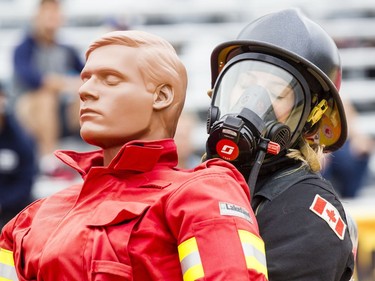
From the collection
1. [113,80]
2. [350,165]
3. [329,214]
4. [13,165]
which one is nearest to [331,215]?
[329,214]

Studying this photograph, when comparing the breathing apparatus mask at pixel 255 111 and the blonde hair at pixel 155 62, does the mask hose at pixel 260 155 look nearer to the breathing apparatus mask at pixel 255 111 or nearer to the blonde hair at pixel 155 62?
the breathing apparatus mask at pixel 255 111

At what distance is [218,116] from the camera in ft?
10.1

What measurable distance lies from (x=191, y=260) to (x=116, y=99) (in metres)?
0.52

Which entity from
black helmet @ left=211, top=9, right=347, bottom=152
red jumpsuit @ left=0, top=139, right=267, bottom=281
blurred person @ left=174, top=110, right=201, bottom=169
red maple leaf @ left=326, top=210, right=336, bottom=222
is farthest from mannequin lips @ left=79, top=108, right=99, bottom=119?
blurred person @ left=174, top=110, right=201, bottom=169

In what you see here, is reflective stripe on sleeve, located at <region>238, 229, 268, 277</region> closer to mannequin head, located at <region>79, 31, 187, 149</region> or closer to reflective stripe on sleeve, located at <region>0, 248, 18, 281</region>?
mannequin head, located at <region>79, 31, 187, 149</region>

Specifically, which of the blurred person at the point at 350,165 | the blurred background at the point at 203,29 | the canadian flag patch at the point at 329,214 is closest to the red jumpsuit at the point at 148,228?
the canadian flag patch at the point at 329,214

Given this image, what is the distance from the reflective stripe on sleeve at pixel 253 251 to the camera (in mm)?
2490

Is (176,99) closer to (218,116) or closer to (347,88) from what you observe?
(218,116)

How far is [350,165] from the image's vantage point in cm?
750

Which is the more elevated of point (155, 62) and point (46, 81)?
point (155, 62)

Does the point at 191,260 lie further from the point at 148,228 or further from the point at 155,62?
the point at 155,62

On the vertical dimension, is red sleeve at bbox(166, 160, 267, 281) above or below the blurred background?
above

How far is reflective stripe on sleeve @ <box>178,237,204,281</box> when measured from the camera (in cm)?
249

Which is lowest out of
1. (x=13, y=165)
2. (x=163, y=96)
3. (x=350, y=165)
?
(x=350, y=165)
